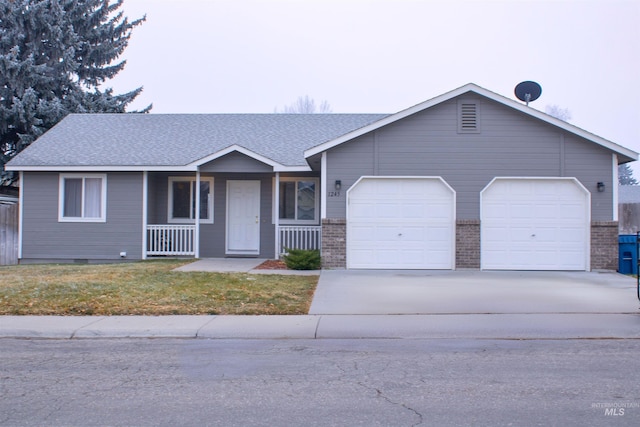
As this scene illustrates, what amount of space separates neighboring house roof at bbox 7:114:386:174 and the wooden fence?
144 centimetres

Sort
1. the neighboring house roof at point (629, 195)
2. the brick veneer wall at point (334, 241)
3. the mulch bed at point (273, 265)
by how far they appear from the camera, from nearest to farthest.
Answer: the brick veneer wall at point (334, 241) < the mulch bed at point (273, 265) < the neighboring house roof at point (629, 195)

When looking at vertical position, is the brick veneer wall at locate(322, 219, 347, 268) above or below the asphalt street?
above

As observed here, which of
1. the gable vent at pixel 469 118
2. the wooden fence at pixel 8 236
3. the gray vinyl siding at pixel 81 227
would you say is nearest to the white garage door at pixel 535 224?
the gable vent at pixel 469 118

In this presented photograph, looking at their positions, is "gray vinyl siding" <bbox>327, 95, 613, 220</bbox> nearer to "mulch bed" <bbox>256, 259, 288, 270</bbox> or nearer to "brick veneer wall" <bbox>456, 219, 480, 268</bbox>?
"brick veneer wall" <bbox>456, 219, 480, 268</bbox>

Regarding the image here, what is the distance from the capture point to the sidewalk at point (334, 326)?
8227mm

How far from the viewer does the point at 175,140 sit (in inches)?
770

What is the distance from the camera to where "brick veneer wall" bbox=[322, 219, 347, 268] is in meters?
14.9

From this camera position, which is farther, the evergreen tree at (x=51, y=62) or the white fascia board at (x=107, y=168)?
the evergreen tree at (x=51, y=62)

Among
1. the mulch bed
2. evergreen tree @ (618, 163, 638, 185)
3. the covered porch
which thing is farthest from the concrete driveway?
evergreen tree @ (618, 163, 638, 185)

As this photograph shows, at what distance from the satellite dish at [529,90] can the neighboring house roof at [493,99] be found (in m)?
3.65

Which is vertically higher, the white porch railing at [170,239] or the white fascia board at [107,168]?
the white fascia board at [107,168]

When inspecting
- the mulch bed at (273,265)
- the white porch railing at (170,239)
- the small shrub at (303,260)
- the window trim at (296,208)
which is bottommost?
the mulch bed at (273,265)

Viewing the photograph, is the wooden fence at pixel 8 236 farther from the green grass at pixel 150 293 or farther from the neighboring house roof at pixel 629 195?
the neighboring house roof at pixel 629 195

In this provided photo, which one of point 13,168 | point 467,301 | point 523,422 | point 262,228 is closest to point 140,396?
point 523,422
